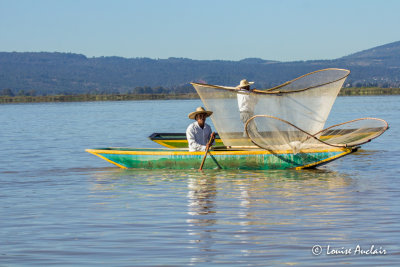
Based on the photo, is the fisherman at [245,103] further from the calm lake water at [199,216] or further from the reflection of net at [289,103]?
the calm lake water at [199,216]

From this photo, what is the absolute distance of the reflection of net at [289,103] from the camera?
1558 cm

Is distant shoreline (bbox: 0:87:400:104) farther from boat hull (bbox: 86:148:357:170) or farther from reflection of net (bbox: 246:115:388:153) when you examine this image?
boat hull (bbox: 86:148:357:170)

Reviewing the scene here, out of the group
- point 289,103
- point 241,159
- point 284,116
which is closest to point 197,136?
point 241,159

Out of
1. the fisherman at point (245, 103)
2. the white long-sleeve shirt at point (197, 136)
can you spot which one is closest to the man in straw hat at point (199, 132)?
the white long-sleeve shirt at point (197, 136)

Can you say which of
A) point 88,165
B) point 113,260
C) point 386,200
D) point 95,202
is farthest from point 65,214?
point 88,165

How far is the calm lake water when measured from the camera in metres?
8.68

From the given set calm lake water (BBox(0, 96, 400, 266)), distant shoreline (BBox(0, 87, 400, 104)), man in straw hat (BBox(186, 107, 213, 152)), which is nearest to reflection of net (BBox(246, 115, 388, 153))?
calm lake water (BBox(0, 96, 400, 266))

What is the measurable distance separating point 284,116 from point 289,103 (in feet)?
0.96

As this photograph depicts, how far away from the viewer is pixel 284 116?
15.8m

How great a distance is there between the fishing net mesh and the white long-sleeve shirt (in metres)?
0.42

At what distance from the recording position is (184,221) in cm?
1071

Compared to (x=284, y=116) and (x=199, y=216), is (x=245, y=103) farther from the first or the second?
(x=199, y=216)

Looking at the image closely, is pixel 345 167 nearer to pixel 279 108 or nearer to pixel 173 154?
pixel 279 108

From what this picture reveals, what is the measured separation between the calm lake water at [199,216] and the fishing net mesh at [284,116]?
75cm
